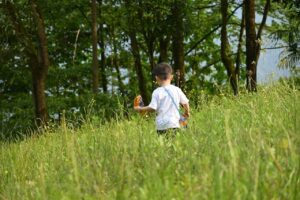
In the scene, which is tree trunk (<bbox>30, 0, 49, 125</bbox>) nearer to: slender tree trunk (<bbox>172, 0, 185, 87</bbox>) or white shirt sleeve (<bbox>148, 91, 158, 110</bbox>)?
slender tree trunk (<bbox>172, 0, 185, 87</bbox>)

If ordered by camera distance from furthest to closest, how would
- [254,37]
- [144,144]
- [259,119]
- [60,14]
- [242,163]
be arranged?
[60,14], [254,37], [259,119], [144,144], [242,163]

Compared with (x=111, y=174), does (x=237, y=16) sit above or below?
above

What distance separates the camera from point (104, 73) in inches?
1224

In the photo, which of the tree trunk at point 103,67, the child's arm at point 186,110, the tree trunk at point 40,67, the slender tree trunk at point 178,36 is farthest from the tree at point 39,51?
the tree trunk at point 103,67

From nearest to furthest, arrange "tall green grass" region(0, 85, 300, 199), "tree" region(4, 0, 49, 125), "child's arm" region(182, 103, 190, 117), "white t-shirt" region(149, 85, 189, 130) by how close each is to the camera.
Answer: "tall green grass" region(0, 85, 300, 199), "white t-shirt" region(149, 85, 189, 130), "child's arm" region(182, 103, 190, 117), "tree" region(4, 0, 49, 125)

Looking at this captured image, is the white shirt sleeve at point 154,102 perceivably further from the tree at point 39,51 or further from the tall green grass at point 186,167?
the tree at point 39,51

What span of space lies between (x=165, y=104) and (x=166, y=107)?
0.05 metres

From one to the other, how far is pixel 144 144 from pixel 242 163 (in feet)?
5.37

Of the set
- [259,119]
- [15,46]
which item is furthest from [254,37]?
[259,119]

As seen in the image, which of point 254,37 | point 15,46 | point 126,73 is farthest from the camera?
point 126,73

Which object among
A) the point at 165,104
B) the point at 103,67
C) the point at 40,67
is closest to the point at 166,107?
the point at 165,104

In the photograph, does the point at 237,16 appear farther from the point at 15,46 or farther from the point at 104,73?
the point at 15,46

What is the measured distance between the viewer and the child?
292 inches

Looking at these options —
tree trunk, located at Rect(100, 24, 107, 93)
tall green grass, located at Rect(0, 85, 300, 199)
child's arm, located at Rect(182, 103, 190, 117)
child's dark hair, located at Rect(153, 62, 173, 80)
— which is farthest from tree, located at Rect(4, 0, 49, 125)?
tree trunk, located at Rect(100, 24, 107, 93)
